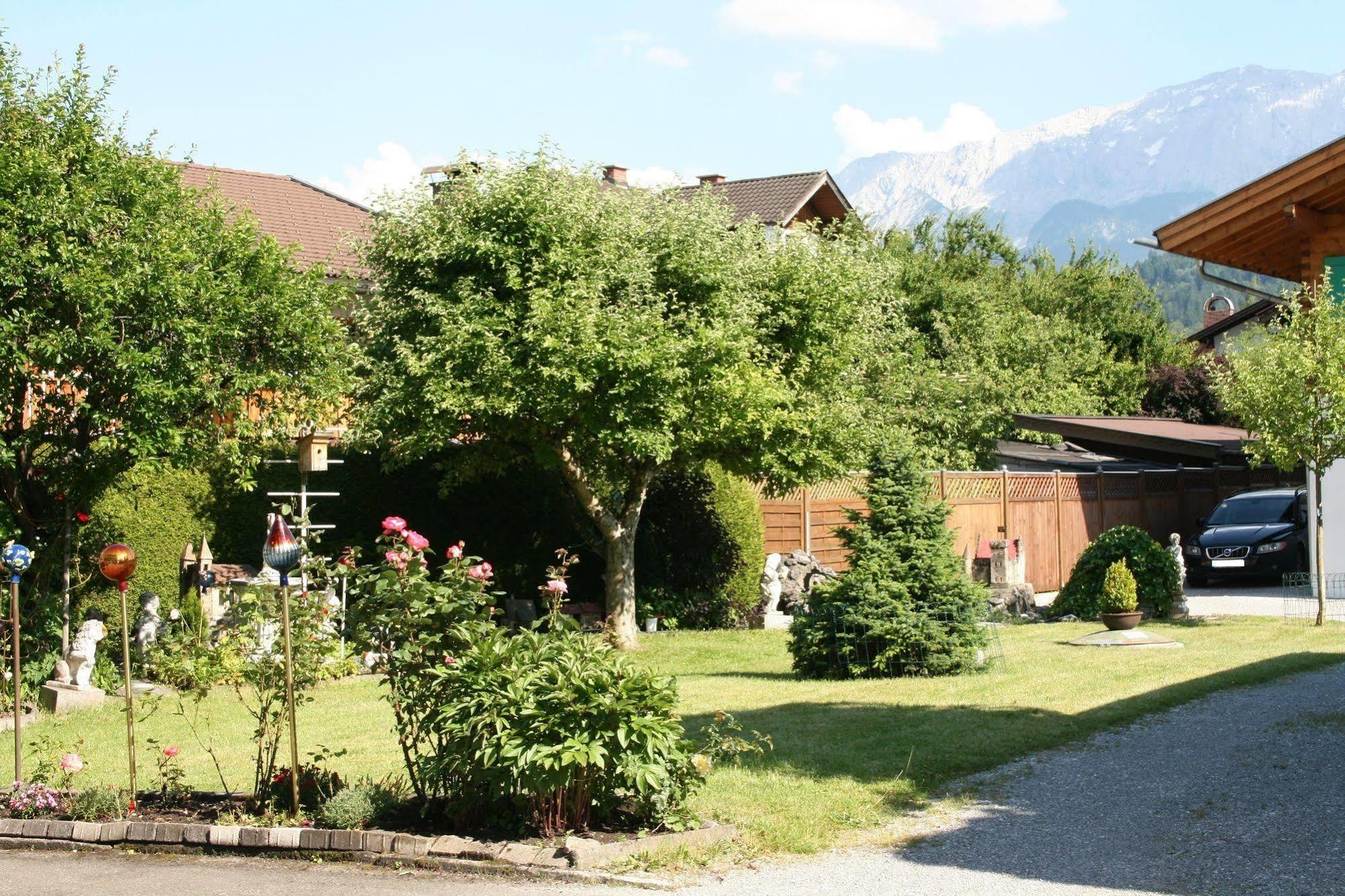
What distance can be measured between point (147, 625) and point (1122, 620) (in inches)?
450

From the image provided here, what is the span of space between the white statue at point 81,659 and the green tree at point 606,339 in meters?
4.05

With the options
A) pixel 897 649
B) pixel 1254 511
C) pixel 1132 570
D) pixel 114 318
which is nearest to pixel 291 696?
pixel 114 318

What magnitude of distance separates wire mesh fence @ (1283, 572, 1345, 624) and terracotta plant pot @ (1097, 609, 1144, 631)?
3.24m

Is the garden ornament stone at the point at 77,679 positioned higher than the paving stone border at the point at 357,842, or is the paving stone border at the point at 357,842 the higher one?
the garden ornament stone at the point at 77,679

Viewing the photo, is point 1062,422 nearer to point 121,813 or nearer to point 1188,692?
point 1188,692

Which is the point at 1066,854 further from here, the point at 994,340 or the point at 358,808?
the point at 994,340

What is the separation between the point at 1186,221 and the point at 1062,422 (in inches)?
578

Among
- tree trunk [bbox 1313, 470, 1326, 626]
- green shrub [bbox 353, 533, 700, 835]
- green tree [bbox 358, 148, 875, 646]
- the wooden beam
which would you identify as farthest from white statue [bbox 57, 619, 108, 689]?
tree trunk [bbox 1313, 470, 1326, 626]

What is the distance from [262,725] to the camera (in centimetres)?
791

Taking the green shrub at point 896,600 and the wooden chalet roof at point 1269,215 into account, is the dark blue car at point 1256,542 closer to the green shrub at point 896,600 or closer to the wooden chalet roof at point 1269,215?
the wooden chalet roof at point 1269,215

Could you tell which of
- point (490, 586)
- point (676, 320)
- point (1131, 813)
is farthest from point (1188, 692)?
point (490, 586)

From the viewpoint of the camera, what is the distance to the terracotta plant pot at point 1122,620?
1606 cm

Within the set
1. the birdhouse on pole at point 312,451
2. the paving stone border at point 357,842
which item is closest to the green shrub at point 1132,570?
the birdhouse on pole at point 312,451

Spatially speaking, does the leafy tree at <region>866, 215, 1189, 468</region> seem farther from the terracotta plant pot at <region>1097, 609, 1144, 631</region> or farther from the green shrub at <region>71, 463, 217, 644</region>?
the green shrub at <region>71, 463, 217, 644</region>
